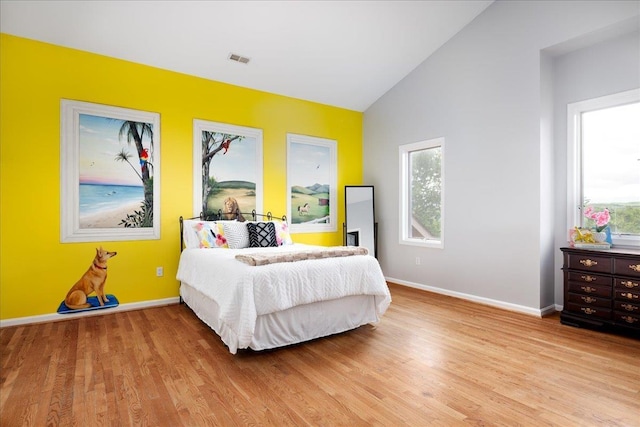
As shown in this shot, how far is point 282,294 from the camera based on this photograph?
279 cm

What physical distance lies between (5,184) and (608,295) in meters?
5.82

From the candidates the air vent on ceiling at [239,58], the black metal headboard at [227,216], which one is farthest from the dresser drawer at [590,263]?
the air vent on ceiling at [239,58]

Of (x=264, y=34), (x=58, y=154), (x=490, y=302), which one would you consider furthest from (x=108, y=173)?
(x=490, y=302)

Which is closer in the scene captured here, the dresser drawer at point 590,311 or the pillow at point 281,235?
the dresser drawer at point 590,311

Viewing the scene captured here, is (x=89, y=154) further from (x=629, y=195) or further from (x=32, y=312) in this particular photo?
(x=629, y=195)

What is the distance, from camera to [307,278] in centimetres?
295

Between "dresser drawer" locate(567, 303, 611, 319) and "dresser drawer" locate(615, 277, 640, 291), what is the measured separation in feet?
0.81

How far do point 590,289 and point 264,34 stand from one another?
4.29m

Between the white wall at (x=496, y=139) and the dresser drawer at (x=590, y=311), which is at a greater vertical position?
the white wall at (x=496, y=139)

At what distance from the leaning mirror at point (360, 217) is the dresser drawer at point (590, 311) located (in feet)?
8.88

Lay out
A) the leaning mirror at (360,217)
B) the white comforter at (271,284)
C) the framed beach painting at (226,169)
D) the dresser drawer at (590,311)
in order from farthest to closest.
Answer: the leaning mirror at (360,217) → the framed beach painting at (226,169) → the dresser drawer at (590,311) → the white comforter at (271,284)

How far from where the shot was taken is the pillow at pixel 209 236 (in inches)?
159

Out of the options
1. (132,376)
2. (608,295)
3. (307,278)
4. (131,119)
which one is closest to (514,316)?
(608,295)

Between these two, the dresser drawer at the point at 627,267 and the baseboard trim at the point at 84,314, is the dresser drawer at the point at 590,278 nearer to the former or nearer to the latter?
the dresser drawer at the point at 627,267
